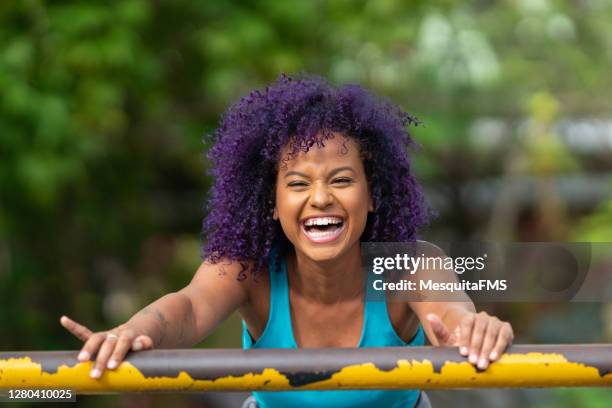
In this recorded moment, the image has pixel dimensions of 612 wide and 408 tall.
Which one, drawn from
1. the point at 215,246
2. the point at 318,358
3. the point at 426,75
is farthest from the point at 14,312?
the point at 318,358

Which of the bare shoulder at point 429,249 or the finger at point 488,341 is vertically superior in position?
the bare shoulder at point 429,249

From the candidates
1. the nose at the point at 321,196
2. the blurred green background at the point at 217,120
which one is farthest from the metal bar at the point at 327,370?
the blurred green background at the point at 217,120

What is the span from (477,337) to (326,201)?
473 millimetres

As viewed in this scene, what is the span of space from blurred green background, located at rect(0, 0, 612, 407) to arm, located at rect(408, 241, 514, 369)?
1.77 meters

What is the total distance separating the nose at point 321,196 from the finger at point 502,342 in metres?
0.46

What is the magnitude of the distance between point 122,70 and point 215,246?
2.01 meters

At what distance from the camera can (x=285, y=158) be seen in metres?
2.12

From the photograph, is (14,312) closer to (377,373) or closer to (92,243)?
(92,243)

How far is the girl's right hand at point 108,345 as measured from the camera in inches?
65.5

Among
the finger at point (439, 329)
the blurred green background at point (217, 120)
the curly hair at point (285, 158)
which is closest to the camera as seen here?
the finger at point (439, 329)

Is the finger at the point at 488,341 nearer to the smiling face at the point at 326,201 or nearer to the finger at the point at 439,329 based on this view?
the finger at the point at 439,329

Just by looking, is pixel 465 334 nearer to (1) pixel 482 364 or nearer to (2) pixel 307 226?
(1) pixel 482 364

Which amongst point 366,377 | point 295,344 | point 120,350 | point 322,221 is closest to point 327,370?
point 366,377

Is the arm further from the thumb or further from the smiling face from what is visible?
the smiling face
